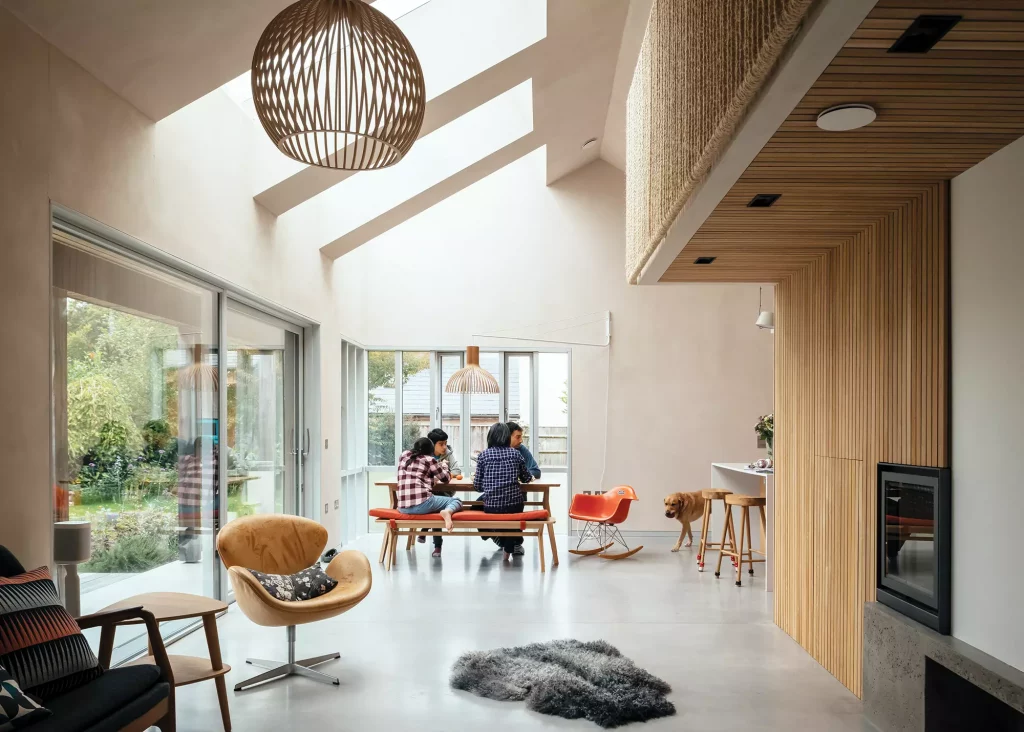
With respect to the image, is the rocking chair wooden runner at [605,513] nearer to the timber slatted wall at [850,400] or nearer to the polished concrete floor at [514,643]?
the polished concrete floor at [514,643]

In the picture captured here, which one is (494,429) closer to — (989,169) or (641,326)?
(641,326)

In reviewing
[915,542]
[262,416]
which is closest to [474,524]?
[262,416]

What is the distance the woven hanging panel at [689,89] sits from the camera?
2109 millimetres

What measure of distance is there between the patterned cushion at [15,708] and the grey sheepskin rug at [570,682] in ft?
7.10

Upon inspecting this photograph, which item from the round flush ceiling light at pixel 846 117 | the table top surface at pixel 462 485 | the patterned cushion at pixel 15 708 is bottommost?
the table top surface at pixel 462 485

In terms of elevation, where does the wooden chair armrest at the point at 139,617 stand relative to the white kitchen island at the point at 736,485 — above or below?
above

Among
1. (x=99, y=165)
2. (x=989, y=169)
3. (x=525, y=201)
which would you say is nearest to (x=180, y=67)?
(x=99, y=165)

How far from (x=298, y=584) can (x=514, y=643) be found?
1.42m

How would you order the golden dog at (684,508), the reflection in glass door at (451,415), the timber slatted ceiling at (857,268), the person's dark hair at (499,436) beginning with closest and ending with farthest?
the timber slatted ceiling at (857,268) < the person's dark hair at (499,436) < the golden dog at (684,508) < the reflection in glass door at (451,415)

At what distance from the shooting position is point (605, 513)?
27.5 feet

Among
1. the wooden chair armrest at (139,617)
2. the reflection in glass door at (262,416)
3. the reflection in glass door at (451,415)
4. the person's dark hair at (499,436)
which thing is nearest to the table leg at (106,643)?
the wooden chair armrest at (139,617)

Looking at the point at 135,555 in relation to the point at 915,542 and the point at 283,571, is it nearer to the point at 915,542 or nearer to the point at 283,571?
the point at 283,571

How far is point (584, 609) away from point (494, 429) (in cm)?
241

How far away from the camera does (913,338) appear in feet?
11.7
